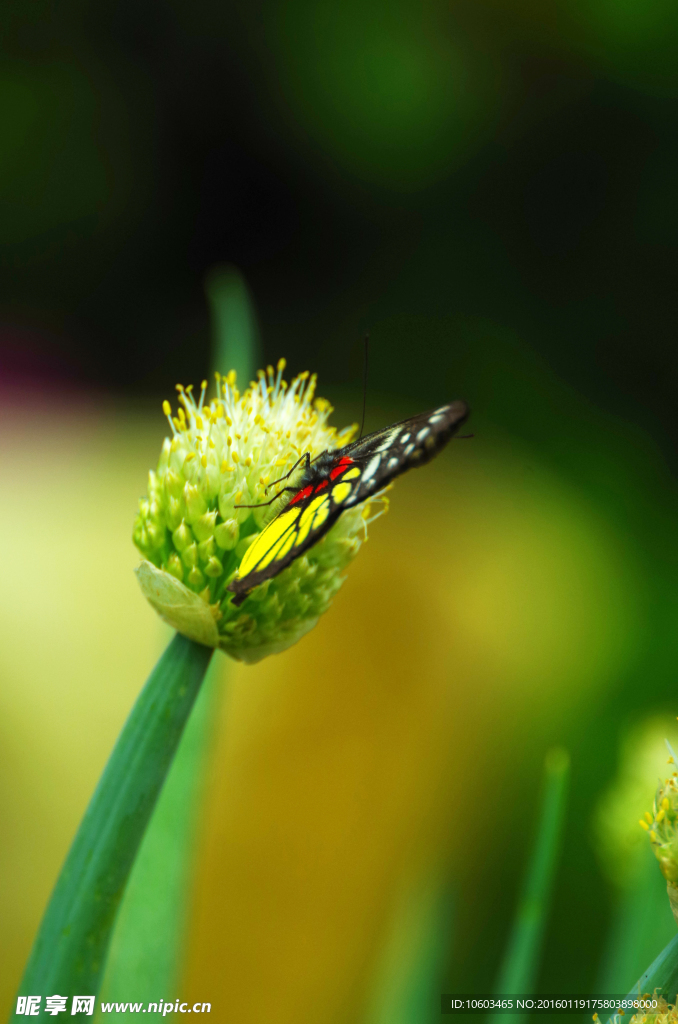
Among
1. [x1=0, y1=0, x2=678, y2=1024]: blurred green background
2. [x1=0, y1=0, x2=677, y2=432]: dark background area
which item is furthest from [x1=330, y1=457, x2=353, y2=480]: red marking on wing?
[x1=0, y1=0, x2=677, y2=432]: dark background area

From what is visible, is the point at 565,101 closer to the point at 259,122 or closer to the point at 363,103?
the point at 363,103

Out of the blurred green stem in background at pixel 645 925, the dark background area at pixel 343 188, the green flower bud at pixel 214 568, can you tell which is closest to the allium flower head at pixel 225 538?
the green flower bud at pixel 214 568

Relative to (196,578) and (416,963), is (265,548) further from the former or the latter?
(416,963)

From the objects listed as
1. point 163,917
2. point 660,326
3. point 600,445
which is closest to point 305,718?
point 163,917

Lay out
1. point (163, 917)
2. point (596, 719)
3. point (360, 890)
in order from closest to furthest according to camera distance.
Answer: point (163, 917) → point (360, 890) → point (596, 719)

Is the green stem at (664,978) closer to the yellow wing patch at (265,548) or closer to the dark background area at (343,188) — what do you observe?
the yellow wing patch at (265,548)
